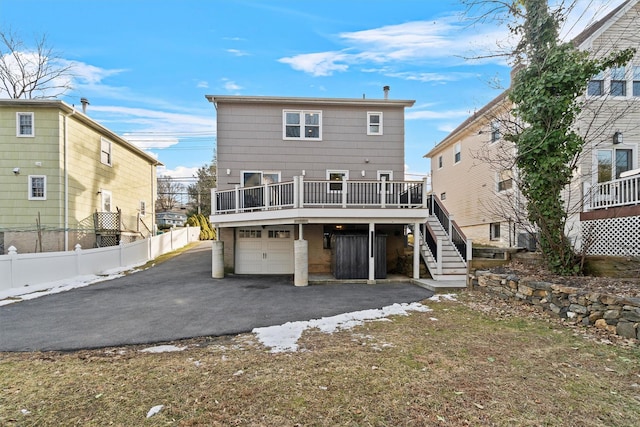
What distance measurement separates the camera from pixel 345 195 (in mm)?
10359

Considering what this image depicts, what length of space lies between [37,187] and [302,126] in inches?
495

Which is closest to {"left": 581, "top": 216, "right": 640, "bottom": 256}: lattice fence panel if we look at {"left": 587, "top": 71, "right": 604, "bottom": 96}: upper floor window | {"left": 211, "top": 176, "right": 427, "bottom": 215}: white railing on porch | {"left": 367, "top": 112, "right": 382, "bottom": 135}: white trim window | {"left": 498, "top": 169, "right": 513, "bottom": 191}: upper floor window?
{"left": 498, "top": 169, "right": 513, "bottom": 191}: upper floor window

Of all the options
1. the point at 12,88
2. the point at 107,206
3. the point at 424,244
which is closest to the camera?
the point at 424,244

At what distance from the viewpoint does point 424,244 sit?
37.4 ft

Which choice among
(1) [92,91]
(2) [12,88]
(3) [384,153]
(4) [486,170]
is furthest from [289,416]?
(2) [12,88]

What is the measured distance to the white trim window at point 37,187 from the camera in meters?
13.9

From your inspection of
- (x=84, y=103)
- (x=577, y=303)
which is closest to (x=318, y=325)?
(x=577, y=303)

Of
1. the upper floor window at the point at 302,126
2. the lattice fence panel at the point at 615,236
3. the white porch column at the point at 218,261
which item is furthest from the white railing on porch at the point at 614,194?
the white porch column at the point at 218,261

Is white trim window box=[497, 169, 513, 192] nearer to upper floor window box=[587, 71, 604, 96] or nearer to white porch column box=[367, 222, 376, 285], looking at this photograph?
upper floor window box=[587, 71, 604, 96]

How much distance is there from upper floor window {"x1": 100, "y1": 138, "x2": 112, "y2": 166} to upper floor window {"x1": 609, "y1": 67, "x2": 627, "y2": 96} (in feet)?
75.7

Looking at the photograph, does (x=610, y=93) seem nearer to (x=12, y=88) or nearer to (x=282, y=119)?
(x=282, y=119)

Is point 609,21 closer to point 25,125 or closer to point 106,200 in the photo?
point 106,200

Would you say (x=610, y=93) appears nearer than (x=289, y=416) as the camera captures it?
No

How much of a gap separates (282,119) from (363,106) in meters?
3.53
